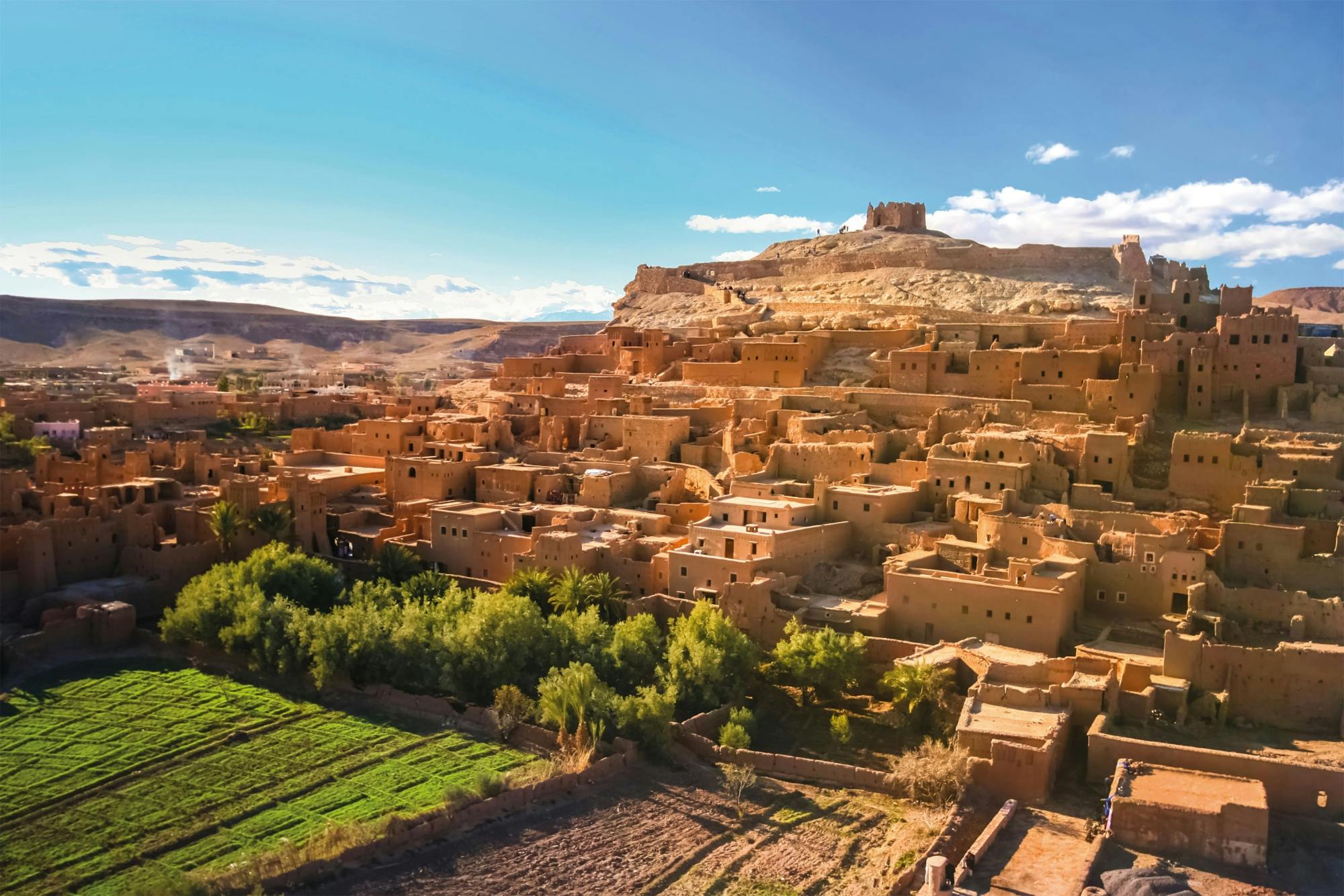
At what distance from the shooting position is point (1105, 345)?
28578 mm

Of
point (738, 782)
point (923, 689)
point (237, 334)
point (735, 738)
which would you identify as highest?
point (237, 334)

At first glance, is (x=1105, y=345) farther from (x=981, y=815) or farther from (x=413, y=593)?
(x=413, y=593)

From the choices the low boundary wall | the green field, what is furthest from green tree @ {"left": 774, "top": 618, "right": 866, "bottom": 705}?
the green field

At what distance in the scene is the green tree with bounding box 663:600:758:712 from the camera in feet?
66.3

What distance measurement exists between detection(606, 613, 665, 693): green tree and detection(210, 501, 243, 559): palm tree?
10.3 m

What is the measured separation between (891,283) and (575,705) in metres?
27.7

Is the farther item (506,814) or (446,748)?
(446,748)

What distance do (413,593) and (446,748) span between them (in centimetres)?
Result: 618

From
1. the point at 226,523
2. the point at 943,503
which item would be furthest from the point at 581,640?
the point at 226,523

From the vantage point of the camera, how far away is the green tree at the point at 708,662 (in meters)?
20.2

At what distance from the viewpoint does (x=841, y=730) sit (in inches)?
752

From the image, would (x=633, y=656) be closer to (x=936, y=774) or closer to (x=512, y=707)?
(x=512, y=707)

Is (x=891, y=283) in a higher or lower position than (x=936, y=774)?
higher

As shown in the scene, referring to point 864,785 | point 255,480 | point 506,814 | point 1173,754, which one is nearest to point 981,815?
point 864,785
